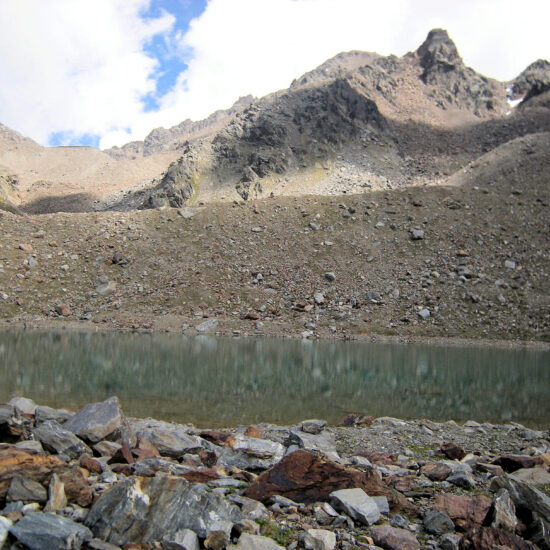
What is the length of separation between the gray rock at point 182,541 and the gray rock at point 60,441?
12.0ft

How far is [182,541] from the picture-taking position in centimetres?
538

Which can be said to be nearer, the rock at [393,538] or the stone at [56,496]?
the stone at [56,496]

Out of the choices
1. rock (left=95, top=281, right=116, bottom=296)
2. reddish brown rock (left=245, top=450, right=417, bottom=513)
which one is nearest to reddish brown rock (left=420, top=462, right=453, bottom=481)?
reddish brown rock (left=245, top=450, right=417, bottom=513)

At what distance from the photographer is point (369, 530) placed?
6359 mm

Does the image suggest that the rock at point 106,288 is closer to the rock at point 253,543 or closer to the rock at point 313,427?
the rock at point 313,427

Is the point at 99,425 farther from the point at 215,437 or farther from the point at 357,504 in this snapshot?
the point at 357,504

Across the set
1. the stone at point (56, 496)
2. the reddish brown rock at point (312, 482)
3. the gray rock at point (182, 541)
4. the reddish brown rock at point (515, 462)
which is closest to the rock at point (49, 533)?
the stone at point (56, 496)

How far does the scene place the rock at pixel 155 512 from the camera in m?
5.55

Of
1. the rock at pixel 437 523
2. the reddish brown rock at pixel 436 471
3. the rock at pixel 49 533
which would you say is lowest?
the reddish brown rock at pixel 436 471

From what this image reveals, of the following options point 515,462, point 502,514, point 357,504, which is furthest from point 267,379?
point 502,514

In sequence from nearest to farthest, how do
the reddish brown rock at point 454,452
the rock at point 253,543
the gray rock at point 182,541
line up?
the gray rock at point 182,541
the rock at point 253,543
the reddish brown rock at point 454,452

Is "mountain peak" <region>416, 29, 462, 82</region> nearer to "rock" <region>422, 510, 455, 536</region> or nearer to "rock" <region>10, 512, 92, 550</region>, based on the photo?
"rock" <region>422, 510, 455, 536</region>

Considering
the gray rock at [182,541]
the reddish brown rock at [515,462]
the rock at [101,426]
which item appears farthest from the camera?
the reddish brown rock at [515,462]

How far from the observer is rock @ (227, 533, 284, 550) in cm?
552
